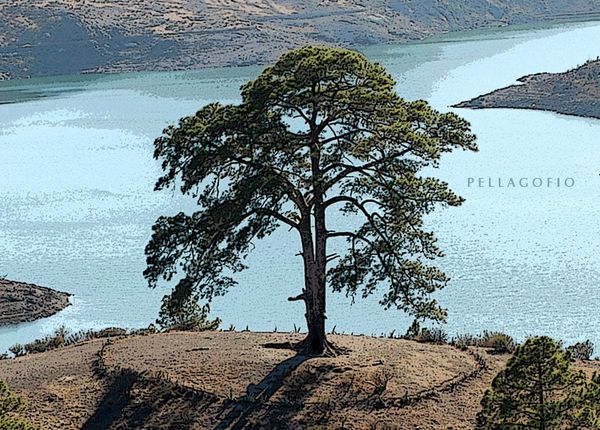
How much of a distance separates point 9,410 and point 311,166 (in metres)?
7.69

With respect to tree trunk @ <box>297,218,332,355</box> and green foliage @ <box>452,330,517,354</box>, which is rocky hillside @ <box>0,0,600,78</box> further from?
tree trunk @ <box>297,218,332,355</box>

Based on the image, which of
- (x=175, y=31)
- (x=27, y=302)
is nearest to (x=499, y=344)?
(x=27, y=302)

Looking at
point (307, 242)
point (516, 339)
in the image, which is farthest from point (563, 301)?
point (307, 242)

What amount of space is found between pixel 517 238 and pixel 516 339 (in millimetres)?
13646

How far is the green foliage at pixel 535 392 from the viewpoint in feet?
41.6

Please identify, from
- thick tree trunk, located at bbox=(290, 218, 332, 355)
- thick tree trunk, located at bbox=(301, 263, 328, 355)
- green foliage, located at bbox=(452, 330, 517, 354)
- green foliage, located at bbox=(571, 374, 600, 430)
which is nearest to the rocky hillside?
green foliage, located at bbox=(452, 330, 517, 354)

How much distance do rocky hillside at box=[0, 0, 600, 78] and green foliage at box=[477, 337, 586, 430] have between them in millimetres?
111110

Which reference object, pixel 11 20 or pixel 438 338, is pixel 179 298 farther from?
pixel 11 20

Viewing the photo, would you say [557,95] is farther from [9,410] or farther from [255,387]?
[9,410]

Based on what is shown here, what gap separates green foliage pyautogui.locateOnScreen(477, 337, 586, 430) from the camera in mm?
12680

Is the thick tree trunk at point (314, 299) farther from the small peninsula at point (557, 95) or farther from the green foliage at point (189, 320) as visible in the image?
the small peninsula at point (557, 95)

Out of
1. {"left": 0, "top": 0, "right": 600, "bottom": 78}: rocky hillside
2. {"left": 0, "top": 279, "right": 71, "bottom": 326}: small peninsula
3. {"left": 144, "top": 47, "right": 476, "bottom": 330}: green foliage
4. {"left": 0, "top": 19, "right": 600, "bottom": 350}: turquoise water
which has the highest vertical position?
{"left": 0, "top": 0, "right": 600, "bottom": 78}: rocky hillside

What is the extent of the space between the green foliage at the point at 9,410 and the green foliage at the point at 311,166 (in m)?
4.86

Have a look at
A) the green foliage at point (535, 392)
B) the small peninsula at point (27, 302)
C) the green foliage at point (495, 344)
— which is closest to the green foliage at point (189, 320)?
the green foliage at point (495, 344)
